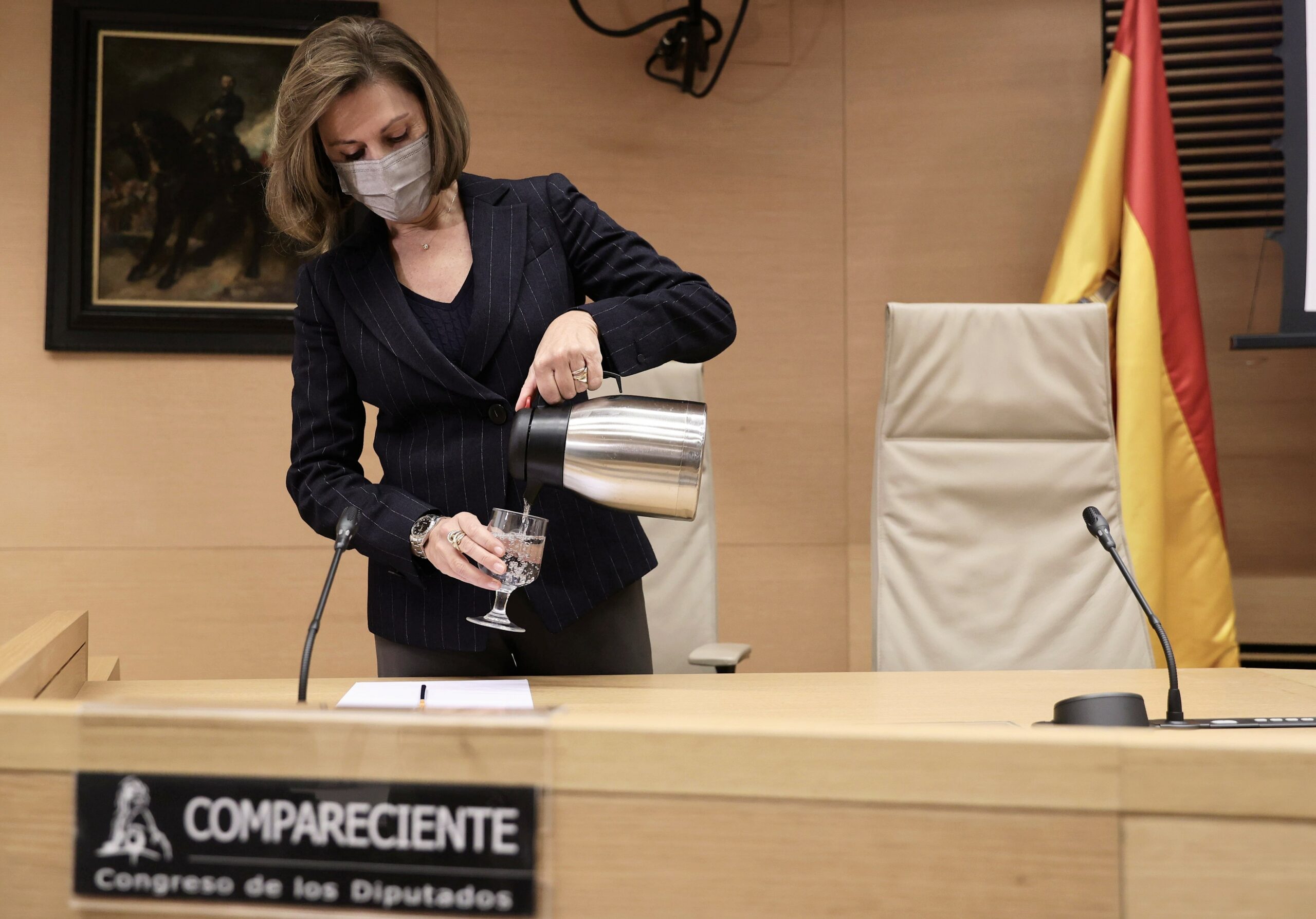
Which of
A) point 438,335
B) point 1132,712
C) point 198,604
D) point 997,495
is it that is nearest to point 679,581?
point 997,495

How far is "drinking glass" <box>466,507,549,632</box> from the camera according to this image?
1.10 metres

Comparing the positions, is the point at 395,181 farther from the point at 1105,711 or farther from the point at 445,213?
the point at 1105,711

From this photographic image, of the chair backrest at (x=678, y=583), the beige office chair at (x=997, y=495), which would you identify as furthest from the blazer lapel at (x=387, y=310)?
the beige office chair at (x=997, y=495)

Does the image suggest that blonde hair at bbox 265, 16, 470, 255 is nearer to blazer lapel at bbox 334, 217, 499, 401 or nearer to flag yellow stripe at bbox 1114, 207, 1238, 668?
blazer lapel at bbox 334, 217, 499, 401

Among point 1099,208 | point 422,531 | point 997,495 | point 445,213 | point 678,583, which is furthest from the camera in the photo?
point 1099,208

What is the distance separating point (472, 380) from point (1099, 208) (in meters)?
1.98

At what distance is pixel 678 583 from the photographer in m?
2.21

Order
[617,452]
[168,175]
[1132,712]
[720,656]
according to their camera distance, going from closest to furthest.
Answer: [1132,712], [617,452], [720,656], [168,175]

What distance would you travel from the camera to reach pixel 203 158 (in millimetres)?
2760

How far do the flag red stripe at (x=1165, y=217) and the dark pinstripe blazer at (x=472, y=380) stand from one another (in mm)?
1700

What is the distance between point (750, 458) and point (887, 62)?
124cm

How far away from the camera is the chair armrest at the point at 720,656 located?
190 cm

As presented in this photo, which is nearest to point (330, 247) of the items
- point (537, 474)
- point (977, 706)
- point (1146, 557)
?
point (537, 474)

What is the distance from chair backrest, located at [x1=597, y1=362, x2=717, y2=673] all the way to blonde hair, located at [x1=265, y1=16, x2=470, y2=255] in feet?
2.78
